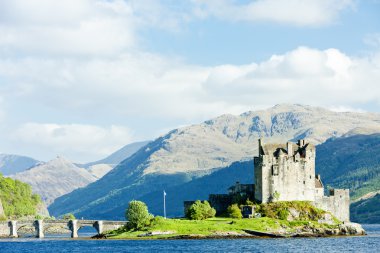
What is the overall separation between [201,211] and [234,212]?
737cm

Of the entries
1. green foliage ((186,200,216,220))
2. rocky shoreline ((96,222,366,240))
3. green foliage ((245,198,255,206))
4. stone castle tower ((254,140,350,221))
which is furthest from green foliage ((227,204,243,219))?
rocky shoreline ((96,222,366,240))

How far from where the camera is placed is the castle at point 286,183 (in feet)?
595

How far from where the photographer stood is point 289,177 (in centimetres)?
18300

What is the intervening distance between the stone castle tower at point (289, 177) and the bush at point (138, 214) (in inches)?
978

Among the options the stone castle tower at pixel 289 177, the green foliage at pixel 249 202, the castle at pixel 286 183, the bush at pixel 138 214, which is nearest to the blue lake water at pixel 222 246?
the bush at pixel 138 214

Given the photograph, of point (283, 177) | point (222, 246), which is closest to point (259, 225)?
point (283, 177)

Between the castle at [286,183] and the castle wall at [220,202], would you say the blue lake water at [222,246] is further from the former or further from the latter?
the castle wall at [220,202]

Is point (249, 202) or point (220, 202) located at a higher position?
point (220, 202)

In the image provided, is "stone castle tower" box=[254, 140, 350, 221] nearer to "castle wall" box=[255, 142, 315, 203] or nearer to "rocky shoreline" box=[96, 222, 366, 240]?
"castle wall" box=[255, 142, 315, 203]

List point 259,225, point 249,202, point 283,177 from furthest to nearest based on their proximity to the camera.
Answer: point 249,202 → point 283,177 → point 259,225

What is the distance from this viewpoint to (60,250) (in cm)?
16388

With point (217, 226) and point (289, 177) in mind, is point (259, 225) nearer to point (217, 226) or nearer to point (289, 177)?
point (217, 226)

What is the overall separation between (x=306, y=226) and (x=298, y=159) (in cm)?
1670

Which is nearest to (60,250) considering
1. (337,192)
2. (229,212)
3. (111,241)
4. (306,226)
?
(111,241)
